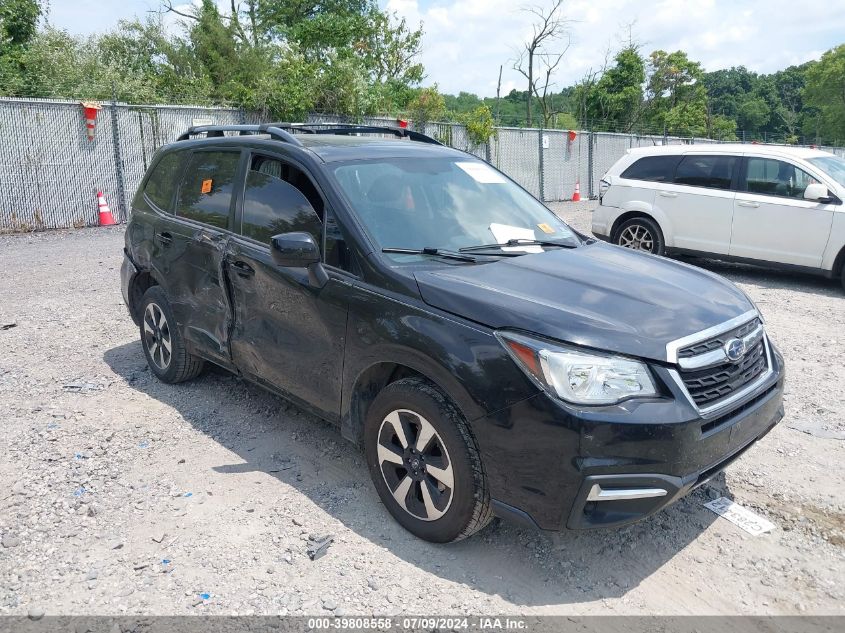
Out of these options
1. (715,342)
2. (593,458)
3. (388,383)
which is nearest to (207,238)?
(388,383)

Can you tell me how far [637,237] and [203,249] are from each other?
7.20 meters

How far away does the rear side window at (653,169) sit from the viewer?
979 centimetres

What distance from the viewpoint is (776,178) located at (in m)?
8.87

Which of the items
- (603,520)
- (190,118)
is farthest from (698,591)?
(190,118)

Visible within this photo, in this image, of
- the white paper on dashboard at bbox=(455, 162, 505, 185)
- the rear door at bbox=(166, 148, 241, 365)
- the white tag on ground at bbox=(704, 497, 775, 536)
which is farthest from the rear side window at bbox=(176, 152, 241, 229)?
the white tag on ground at bbox=(704, 497, 775, 536)

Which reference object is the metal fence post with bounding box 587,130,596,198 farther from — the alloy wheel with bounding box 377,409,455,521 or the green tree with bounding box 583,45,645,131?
the alloy wheel with bounding box 377,409,455,521

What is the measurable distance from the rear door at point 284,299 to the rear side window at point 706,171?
Result: 7.14 meters

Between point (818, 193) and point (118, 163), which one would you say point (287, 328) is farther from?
point (118, 163)

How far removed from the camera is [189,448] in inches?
169

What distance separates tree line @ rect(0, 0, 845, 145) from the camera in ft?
60.5

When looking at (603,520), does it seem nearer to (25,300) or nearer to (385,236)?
(385,236)

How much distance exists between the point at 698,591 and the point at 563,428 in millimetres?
1024

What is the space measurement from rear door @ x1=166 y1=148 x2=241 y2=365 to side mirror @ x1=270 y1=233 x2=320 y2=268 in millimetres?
961

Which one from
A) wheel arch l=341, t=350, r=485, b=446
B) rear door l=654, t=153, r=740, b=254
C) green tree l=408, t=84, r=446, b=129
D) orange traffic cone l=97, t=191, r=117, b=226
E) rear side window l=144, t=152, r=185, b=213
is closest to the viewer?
wheel arch l=341, t=350, r=485, b=446
